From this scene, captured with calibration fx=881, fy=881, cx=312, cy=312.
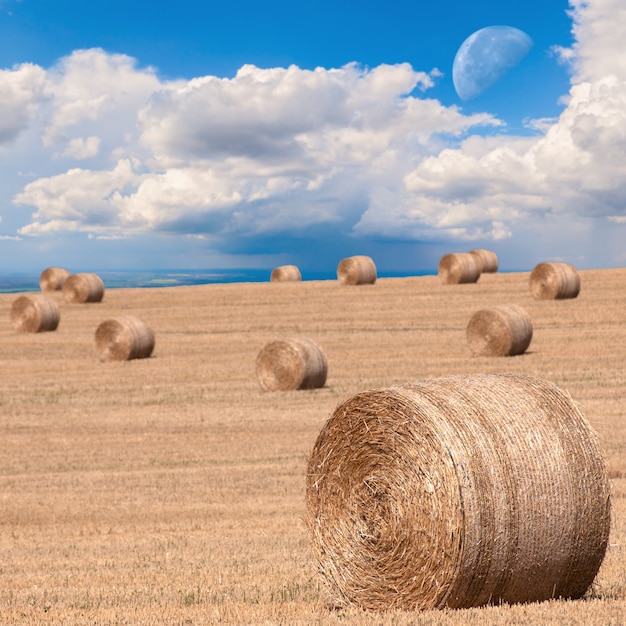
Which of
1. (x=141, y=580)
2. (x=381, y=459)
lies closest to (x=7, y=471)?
(x=141, y=580)

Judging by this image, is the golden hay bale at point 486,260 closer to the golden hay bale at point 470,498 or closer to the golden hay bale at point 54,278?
the golden hay bale at point 54,278

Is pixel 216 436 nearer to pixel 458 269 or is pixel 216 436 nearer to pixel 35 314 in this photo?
pixel 35 314

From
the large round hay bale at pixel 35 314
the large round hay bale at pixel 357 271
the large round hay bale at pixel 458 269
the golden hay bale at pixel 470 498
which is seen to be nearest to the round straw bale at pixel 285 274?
the large round hay bale at pixel 357 271

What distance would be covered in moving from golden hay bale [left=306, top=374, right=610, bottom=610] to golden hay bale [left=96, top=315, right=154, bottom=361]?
21.9 metres

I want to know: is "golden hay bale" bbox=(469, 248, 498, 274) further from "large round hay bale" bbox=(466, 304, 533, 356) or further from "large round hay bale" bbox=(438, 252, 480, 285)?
"large round hay bale" bbox=(466, 304, 533, 356)

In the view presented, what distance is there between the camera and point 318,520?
7.75m

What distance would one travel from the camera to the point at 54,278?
44438mm

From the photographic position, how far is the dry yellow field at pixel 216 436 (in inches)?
290

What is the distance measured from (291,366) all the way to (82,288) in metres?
19.8

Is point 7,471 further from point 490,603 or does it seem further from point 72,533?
point 490,603

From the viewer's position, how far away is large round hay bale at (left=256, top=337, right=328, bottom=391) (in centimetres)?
2295

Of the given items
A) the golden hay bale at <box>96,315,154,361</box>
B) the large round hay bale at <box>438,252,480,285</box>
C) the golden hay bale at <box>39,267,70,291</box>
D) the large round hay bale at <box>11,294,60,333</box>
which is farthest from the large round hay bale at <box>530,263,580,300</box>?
the golden hay bale at <box>39,267,70,291</box>

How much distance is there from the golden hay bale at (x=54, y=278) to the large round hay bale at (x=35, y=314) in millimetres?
9436

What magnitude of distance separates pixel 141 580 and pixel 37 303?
2754 cm
